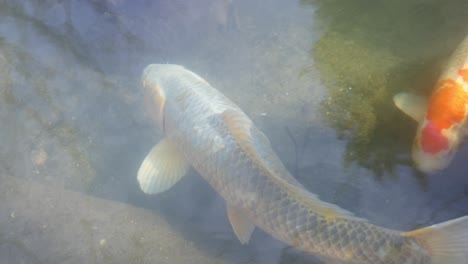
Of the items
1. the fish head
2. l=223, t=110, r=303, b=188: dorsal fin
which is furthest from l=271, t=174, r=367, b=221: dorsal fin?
the fish head

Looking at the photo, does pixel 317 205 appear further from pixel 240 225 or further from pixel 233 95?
pixel 233 95

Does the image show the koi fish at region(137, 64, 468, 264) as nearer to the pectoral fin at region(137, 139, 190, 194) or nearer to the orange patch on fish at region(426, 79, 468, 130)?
the pectoral fin at region(137, 139, 190, 194)

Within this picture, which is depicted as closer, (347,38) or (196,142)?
(196,142)

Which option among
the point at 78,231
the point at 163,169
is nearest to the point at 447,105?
the point at 163,169

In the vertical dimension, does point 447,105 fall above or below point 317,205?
above

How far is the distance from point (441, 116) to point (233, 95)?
5.05ft

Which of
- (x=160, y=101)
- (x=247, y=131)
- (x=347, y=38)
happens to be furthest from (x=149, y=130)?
(x=347, y=38)

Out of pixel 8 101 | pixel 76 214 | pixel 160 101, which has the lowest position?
pixel 76 214

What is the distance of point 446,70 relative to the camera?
10.1ft

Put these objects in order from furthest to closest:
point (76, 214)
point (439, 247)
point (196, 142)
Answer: point (76, 214), point (196, 142), point (439, 247)

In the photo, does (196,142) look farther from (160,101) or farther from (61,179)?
(61,179)

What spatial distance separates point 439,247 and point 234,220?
1128mm

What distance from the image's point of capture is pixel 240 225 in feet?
8.12

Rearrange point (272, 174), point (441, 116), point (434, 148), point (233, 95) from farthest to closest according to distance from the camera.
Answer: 1. point (233, 95)
2. point (441, 116)
3. point (434, 148)
4. point (272, 174)
